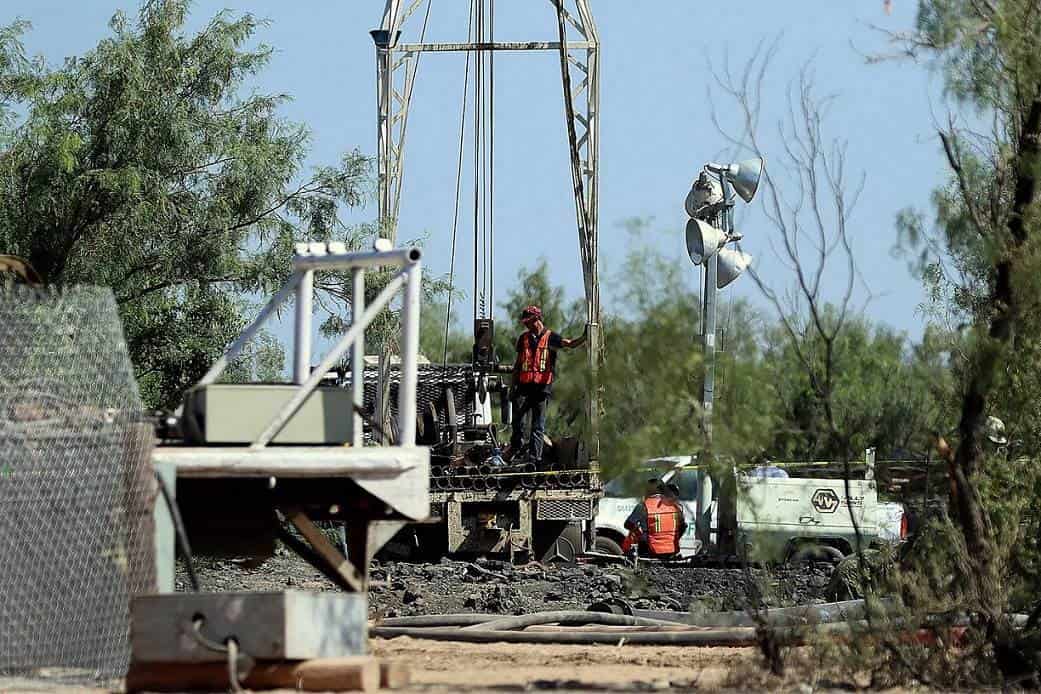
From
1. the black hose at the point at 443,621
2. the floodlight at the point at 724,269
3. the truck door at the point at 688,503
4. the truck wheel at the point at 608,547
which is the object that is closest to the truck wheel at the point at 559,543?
the truck wheel at the point at 608,547

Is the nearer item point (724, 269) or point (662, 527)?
point (724, 269)

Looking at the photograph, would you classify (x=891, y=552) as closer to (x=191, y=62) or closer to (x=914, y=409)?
(x=914, y=409)

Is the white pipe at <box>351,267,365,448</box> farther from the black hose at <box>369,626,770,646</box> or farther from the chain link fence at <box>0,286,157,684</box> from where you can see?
the black hose at <box>369,626,770,646</box>

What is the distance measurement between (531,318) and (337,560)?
39.2 ft

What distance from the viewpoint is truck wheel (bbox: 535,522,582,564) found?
25.1 m

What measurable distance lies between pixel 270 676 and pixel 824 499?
20.1 metres

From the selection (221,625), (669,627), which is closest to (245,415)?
(221,625)

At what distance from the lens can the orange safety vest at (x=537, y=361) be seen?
22.9m

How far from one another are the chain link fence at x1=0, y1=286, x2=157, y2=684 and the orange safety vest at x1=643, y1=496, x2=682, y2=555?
59.6 ft

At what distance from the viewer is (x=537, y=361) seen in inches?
900

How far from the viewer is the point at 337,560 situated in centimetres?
1102

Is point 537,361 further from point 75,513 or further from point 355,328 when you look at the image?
point 75,513

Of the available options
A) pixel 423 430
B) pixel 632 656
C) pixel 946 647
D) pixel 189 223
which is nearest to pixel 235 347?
pixel 632 656

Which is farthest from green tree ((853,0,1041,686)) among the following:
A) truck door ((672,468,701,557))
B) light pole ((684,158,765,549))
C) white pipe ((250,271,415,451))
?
truck door ((672,468,701,557))
